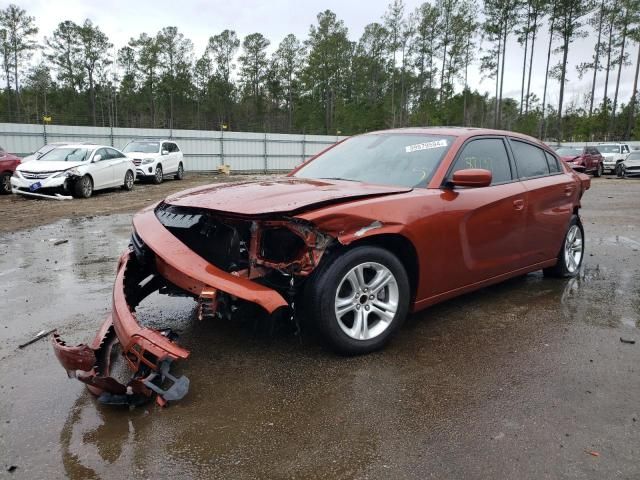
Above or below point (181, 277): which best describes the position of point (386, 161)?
above

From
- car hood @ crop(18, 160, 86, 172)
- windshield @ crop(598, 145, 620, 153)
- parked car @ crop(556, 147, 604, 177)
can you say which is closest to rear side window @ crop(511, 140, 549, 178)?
car hood @ crop(18, 160, 86, 172)

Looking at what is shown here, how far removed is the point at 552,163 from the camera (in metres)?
5.30

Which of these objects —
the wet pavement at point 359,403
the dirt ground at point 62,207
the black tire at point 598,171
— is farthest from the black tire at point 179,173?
the black tire at point 598,171

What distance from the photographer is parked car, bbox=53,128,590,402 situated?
2959 millimetres

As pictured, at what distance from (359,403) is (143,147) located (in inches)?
737

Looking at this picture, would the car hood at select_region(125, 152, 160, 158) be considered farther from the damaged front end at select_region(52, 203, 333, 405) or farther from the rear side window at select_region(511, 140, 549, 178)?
the rear side window at select_region(511, 140, 549, 178)

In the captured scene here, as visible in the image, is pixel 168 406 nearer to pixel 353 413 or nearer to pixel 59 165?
pixel 353 413

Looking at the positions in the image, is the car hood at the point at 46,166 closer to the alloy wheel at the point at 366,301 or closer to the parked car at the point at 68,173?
the parked car at the point at 68,173

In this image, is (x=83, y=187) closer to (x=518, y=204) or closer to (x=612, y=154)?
(x=518, y=204)

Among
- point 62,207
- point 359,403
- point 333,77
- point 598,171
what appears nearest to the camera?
point 359,403

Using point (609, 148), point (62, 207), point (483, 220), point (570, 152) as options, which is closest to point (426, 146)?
point (483, 220)

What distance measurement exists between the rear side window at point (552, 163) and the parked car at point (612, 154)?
2462 centimetres

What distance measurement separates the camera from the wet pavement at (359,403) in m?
2.28

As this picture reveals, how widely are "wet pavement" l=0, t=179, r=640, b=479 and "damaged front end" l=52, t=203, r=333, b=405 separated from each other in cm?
20
